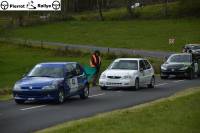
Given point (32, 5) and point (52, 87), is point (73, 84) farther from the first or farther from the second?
point (32, 5)

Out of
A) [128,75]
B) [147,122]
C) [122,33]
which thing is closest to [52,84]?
[128,75]

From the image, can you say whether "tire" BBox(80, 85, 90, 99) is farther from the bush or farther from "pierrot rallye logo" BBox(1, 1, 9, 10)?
the bush

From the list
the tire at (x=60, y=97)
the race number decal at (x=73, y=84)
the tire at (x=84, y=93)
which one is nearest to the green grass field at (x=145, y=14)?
the tire at (x=84, y=93)

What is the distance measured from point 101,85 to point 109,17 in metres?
90.7

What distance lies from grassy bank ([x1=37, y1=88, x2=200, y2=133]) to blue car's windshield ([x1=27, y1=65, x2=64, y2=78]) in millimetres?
6059

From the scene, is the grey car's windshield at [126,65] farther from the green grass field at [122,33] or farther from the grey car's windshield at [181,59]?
the green grass field at [122,33]

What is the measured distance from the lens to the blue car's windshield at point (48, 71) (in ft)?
80.7

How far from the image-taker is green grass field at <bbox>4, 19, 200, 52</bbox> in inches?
3516

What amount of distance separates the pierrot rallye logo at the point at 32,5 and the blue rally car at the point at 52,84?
21.3 ft

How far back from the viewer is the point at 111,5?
511ft

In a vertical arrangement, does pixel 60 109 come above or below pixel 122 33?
above

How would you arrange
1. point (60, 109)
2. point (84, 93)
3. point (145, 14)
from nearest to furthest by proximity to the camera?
point (60, 109) → point (84, 93) → point (145, 14)

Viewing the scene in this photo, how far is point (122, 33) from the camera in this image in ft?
334

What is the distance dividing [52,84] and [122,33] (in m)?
78.5
